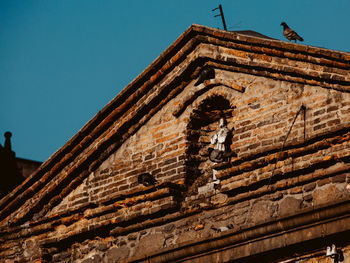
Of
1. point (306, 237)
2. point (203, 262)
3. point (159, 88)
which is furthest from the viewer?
point (159, 88)

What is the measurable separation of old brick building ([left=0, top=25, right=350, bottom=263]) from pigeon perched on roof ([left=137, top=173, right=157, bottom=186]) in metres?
0.03

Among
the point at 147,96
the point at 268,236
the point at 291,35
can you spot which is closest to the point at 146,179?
the point at 147,96

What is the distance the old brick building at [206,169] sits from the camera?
992 cm

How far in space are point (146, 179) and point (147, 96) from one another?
1.33 meters

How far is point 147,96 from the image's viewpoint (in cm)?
1198

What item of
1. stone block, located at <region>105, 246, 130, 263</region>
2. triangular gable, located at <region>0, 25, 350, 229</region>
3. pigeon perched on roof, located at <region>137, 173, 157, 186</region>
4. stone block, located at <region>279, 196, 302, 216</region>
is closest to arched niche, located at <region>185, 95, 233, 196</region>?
triangular gable, located at <region>0, 25, 350, 229</region>

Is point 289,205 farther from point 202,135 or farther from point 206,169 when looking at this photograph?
point 202,135

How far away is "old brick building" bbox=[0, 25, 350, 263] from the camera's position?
992cm

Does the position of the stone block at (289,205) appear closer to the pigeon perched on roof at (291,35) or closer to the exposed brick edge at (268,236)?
the exposed brick edge at (268,236)

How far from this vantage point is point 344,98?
33.3 ft

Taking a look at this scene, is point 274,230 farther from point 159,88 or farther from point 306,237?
point 159,88

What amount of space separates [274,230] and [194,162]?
2004 mm

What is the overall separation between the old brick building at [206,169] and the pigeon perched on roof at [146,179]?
3 centimetres

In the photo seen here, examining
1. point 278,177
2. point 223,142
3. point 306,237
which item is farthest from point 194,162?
point 306,237
